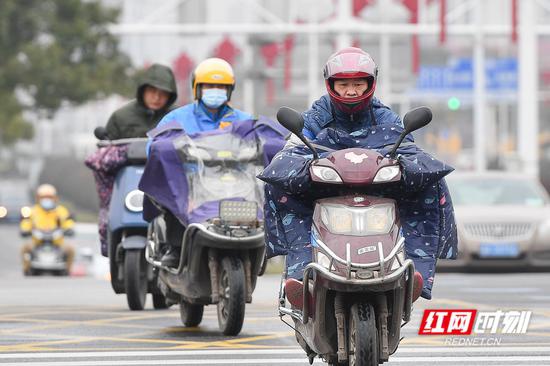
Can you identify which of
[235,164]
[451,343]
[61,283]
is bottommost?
[61,283]

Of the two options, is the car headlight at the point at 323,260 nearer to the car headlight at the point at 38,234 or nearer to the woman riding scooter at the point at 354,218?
the woman riding scooter at the point at 354,218

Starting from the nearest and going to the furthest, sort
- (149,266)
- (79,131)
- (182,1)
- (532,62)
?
(149,266)
(532,62)
(182,1)
(79,131)

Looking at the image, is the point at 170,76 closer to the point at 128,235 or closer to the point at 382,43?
the point at 128,235

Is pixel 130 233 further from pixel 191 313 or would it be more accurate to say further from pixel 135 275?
pixel 191 313

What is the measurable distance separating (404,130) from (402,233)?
20.5 inches

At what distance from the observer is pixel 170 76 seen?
1581 centimetres

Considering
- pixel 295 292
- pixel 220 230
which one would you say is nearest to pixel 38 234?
pixel 220 230

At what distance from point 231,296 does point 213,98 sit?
75.9 inches

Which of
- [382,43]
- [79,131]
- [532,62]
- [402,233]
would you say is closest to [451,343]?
[402,233]

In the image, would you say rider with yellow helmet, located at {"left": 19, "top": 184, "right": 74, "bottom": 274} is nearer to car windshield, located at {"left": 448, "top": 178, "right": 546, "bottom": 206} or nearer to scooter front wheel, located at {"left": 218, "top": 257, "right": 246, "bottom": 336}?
car windshield, located at {"left": 448, "top": 178, "right": 546, "bottom": 206}

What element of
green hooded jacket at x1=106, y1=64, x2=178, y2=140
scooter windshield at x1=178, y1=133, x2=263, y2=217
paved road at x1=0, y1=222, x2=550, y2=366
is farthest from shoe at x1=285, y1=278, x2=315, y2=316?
green hooded jacket at x1=106, y1=64, x2=178, y2=140

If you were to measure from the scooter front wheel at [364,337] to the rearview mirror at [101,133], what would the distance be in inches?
281

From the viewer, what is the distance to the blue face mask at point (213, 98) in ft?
44.3

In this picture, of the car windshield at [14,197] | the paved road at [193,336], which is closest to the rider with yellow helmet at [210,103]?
the paved road at [193,336]
